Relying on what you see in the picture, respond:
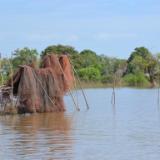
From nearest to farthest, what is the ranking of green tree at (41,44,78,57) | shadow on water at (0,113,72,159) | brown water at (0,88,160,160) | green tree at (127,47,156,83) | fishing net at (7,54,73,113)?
brown water at (0,88,160,160) → shadow on water at (0,113,72,159) → fishing net at (7,54,73,113) → green tree at (127,47,156,83) → green tree at (41,44,78,57)

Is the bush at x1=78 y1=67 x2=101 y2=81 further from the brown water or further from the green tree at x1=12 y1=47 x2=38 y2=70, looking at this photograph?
the brown water

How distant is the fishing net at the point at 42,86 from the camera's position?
26453 mm

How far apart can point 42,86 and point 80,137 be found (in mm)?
9702

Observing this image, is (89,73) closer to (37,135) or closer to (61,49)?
(61,49)

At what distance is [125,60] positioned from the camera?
84250 millimetres

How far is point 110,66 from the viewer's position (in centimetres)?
7944

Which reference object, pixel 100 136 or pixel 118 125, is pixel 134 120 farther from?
pixel 100 136

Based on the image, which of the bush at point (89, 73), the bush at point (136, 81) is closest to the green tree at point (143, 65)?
the bush at point (136, 81)

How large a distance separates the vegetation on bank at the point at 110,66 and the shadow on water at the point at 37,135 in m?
36.0

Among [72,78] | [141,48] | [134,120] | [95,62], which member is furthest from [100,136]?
[141,48]

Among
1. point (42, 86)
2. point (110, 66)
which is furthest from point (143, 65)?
point (42, 86)

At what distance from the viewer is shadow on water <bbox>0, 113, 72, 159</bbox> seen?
1433cm

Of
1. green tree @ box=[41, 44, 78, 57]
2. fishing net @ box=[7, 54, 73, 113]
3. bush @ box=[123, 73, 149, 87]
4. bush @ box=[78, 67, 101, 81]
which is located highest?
green tree @ box=[41, 44, 78, 57]

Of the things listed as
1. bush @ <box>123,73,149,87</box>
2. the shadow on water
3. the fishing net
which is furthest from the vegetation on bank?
the shadow on water
